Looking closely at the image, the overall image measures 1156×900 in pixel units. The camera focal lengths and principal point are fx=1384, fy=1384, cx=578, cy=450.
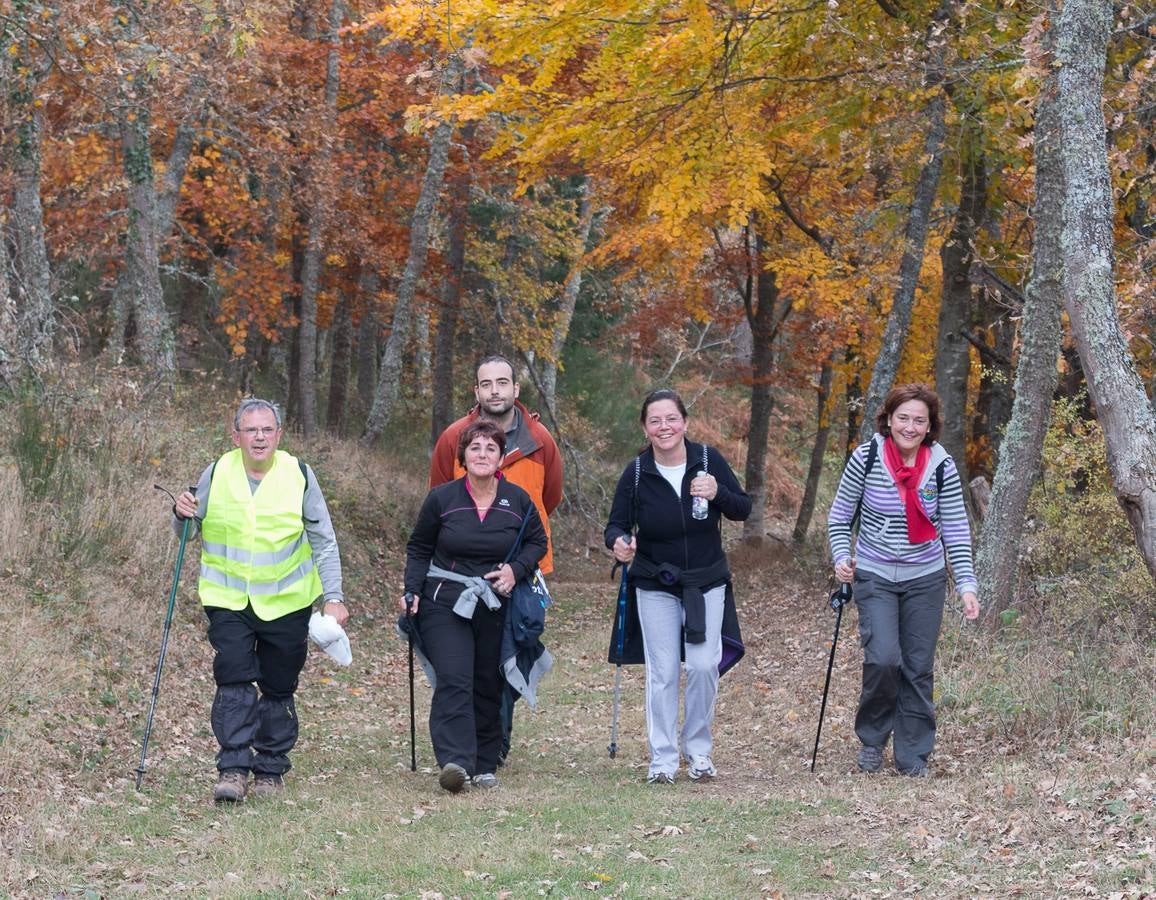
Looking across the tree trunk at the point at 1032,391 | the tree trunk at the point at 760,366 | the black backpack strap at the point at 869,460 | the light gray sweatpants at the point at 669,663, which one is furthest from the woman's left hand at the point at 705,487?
the tree trunk at the point at 760,366

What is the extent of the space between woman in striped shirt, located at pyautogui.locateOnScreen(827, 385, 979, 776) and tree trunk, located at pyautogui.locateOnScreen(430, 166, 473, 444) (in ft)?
45.1

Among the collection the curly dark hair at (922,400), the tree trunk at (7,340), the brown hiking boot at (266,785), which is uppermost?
the tree trunk at (7,340)

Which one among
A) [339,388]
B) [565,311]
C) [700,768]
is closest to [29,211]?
[700,768]

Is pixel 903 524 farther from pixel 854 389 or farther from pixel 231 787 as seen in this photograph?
pixel 854 389

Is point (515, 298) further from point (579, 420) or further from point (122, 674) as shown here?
point (122, 674)

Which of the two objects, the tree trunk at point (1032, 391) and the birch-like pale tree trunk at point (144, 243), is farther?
the birch-like pale tree trunk at point (144, 243)

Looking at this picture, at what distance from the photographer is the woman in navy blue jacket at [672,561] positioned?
7.70 metres

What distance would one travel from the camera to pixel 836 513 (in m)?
7.71

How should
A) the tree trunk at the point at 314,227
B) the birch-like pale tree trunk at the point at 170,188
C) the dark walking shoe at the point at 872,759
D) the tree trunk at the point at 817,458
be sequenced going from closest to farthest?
the dark walking shoe at the point at 872,759
the birch-like pale tree trunk at the point at 170,188
the tree trunk at the point at 314,227
the tree trunk at the point at 817,458

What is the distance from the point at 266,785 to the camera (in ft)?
23.3

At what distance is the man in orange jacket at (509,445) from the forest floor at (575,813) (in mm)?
1361

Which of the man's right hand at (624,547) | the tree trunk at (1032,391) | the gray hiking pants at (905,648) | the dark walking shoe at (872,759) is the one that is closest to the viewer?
the gray hiking pants at (905,648)

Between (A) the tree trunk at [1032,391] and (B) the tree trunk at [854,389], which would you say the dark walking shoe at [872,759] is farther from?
(B) the tree trunk at [854,389]

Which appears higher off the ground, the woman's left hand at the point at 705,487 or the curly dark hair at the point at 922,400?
the curly dark hair at the point at 922,400
